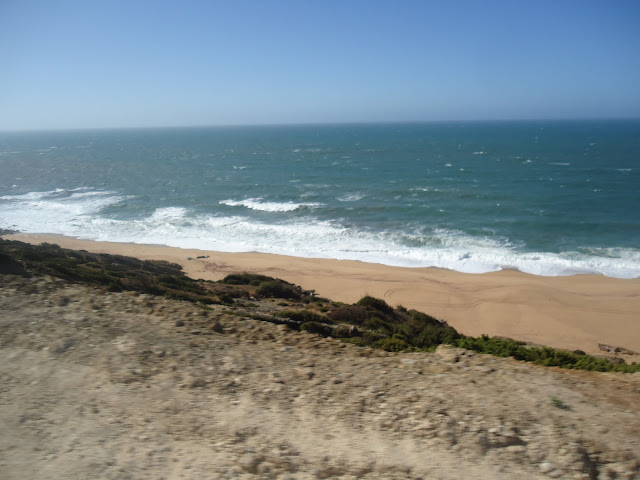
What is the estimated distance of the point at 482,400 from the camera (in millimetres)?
6641

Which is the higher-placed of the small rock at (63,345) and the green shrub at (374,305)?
the small rock at (63,345)

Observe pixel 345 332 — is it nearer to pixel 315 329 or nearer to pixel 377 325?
pixel 315 329

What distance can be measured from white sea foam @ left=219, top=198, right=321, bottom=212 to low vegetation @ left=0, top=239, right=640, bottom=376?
19627 millimetres

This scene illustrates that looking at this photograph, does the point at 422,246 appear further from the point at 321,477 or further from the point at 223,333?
the point at 321,477

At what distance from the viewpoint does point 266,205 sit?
40062 mm

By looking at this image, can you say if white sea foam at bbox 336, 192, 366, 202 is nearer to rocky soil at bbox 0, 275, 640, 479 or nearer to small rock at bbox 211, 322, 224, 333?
small rock at bbox 211, 322, 224, 333

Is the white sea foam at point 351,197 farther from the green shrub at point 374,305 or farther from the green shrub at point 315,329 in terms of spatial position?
the green shrub at point 315,329

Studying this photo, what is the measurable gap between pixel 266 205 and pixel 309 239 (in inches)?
441

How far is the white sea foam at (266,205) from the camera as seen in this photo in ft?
126

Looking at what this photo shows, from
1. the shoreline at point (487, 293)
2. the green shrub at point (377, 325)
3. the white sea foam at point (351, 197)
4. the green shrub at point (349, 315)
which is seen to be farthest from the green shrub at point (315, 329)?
the white sea foam at point (351, 197)

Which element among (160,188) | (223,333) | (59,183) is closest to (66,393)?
(223,333)

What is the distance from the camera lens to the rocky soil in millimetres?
5273

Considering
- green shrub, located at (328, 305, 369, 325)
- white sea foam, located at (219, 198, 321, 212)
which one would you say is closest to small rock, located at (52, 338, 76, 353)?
green shrub, located at (328, 305, 369, 325)

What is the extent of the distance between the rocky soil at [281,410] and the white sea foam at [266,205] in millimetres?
29590
